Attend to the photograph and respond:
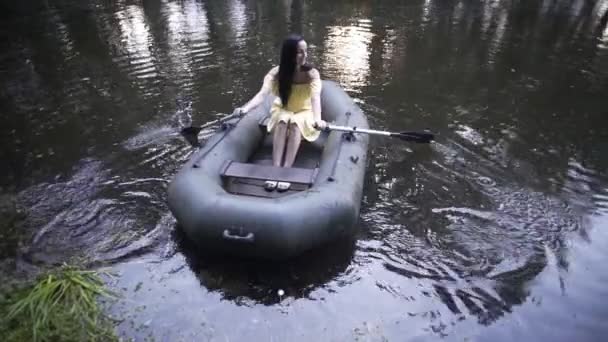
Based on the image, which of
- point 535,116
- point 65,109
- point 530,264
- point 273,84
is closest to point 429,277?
point 530,264

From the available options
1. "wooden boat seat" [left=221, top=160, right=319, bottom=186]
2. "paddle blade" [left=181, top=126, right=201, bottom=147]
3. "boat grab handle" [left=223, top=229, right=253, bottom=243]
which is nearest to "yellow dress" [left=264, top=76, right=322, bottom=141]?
"wooden boat seat" [left=221, top=160, right=319, bottom=186]

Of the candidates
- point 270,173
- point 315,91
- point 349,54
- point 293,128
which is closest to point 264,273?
point 270,173

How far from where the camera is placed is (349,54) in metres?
8.51

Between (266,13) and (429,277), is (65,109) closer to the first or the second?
(429,277)

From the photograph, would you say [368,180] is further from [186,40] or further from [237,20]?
[237,20]

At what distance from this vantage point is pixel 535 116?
20.3ft

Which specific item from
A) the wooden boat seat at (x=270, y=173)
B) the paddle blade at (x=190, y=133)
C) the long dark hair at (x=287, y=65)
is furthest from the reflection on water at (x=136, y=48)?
the wooden boat seat at (x=270, y=173)

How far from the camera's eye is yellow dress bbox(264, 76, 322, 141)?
4.13 meters

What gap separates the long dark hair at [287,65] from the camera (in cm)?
380

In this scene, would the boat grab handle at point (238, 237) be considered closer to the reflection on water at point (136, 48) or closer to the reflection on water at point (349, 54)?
the reflection on water at point (136, 48)

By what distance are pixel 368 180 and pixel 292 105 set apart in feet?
3.72

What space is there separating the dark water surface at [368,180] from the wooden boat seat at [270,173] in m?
0.66

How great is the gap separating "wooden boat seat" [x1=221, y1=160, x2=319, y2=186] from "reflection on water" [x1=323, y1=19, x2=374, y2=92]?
3.54 m

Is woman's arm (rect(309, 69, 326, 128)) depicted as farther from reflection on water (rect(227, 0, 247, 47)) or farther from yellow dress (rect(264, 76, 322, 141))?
reflection on water (rect(227, 0, 247, 47))
